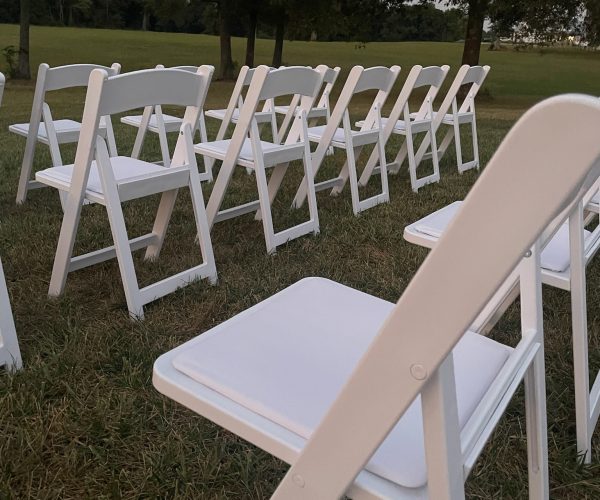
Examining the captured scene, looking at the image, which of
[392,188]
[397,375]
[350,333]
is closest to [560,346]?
[350,333]

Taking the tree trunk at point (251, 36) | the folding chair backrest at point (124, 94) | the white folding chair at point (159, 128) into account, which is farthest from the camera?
the tree trunk at point (251, 36)

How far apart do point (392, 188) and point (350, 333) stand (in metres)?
3.98

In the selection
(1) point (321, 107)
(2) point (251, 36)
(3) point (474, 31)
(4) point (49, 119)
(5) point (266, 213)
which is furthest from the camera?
(2) point (251, 36)

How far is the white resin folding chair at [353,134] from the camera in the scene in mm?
3922

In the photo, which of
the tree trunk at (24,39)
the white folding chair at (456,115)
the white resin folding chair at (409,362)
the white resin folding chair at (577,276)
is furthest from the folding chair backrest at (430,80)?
the tree trunk at (24,39)

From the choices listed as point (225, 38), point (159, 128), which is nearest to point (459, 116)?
point (159, 128)

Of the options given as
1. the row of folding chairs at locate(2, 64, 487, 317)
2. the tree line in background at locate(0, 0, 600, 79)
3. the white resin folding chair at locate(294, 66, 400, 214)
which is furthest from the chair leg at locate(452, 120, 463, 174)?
the tree line in background at locate(0, 0, 600, 79)

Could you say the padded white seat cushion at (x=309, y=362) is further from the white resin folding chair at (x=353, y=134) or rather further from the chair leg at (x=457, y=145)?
the chair leg at (x=457, y=145)

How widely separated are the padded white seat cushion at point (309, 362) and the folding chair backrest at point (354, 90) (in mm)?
2686

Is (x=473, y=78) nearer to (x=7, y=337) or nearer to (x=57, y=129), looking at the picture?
(x=57, y=129)

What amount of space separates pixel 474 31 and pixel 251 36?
8.29m

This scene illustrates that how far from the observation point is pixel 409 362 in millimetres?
698

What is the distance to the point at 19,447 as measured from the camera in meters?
1.73

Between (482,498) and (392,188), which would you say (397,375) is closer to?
(482,498)
